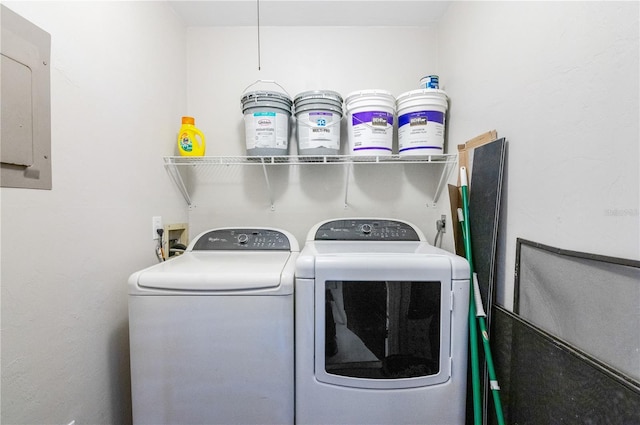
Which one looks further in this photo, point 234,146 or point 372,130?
point 234,146

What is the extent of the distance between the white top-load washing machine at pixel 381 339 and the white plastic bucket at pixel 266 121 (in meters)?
0.81

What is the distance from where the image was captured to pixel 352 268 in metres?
1.05

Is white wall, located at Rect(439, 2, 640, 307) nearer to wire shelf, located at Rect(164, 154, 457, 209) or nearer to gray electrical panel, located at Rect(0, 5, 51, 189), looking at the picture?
wire shelf, located at Rect(164, 154, 457, 209)

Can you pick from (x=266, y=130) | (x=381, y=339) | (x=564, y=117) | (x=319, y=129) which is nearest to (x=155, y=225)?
(x=266, y=130)

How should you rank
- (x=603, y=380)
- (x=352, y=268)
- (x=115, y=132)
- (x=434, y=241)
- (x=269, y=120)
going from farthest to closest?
1. (x=434, y=241)
2. (x=269, y=120)
3. (x=115, y=132)
4. (x=352, y=268)
5. (x=603, y=380)

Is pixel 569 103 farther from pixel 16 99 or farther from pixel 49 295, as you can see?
pixel 49 295

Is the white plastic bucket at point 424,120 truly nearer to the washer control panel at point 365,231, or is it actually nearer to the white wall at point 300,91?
the white wall at point 300,91

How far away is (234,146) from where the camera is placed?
1913mm

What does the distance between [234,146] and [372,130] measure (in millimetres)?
993

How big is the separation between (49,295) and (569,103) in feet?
6.15

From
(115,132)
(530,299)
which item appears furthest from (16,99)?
(530,299)

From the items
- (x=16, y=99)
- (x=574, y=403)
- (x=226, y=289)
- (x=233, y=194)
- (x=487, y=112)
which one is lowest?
(x=574, y=403)

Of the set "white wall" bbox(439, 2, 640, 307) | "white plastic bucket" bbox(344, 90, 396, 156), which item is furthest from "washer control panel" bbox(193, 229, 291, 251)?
"white wall" bbox(439, 2, 640, 307)

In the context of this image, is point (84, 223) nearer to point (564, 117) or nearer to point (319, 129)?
point (319, 129)
